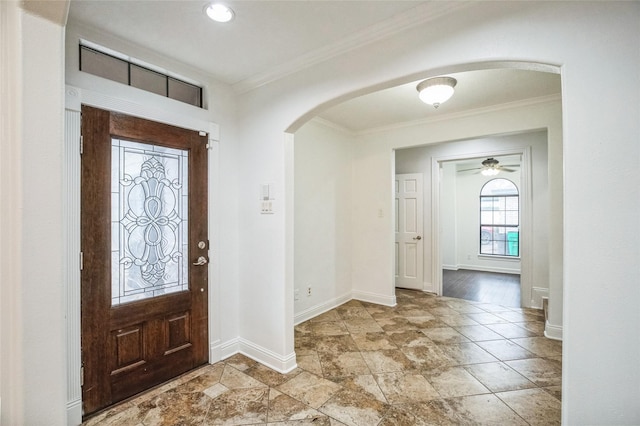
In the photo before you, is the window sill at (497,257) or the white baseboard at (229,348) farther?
the window sill at (497,257)

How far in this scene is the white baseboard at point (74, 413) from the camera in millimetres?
1904

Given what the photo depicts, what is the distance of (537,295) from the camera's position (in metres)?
4.20

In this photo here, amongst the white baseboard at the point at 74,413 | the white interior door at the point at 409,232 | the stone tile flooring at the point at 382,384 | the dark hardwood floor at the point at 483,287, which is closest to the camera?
the white baseboard at the point at 74,413

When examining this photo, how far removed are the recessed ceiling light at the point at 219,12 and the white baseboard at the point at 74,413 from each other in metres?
2.72

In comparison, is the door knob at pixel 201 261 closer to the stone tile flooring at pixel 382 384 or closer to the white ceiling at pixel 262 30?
the stone tile flooring at pixel 382 384

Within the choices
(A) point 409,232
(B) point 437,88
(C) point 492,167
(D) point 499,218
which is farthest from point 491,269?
(B) point 437,88

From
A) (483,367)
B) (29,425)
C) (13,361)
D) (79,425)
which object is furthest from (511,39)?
(79,425)

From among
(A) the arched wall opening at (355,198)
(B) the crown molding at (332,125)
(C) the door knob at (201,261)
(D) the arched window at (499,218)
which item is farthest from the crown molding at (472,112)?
(D) the arched window at (499,218)

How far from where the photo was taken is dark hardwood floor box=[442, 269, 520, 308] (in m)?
4.78

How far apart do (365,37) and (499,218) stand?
6.91 meters

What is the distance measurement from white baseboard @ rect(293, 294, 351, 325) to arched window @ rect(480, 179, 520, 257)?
477cm

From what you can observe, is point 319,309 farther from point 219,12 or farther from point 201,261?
point 219,12

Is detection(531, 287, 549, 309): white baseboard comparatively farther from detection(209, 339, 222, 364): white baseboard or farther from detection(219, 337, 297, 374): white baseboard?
detection(209, 339, 222, 364): white baseboard

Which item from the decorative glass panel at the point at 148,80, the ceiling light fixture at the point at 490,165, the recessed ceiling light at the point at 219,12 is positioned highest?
the recessed ceiling light at the point at 219,12
